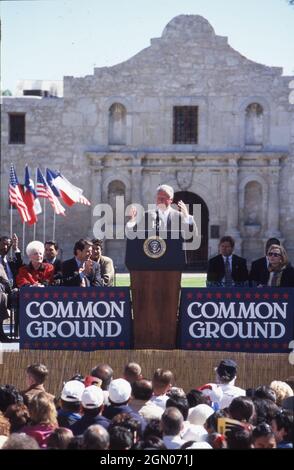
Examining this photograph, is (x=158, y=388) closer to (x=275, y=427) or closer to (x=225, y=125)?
(x=275, y=427)

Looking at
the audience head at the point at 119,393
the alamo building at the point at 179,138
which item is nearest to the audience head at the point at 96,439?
the audience head at the point at 119,393

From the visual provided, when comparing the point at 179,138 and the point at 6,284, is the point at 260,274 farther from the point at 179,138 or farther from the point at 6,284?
the point at 179,138

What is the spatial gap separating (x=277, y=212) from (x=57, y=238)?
829cm

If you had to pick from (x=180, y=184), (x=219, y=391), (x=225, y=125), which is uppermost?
(x=225, y=125)

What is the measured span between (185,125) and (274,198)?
4335 millimetres

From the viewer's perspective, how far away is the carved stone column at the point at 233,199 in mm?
33188

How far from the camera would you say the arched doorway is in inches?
1319

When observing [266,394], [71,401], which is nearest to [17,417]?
[71,401]

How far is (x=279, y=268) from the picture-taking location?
11.6 metres

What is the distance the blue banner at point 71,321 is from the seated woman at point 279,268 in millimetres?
2090

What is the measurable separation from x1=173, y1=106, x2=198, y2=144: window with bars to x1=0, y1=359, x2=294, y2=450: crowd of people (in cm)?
2527

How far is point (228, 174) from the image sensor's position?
33531mm

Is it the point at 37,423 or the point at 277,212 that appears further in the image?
the point at 277,212
